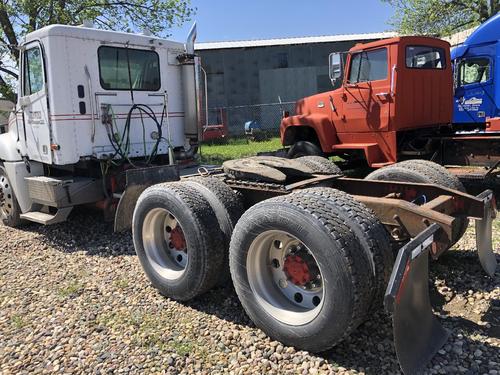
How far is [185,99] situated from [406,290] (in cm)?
549

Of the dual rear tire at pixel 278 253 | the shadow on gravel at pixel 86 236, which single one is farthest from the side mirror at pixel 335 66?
the dual rear tire at pixel 278 253

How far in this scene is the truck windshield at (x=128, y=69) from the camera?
654 centimetres

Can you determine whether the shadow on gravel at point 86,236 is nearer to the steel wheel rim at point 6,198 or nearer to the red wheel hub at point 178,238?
the steel wheel rim at point 6,198

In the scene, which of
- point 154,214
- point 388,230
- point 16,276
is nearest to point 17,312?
point 16,276

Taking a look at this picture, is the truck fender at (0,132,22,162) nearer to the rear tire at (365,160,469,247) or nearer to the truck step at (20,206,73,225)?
the truck step at (20,206,73,225)

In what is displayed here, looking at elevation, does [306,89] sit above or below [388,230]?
above

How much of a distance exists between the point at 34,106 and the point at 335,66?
15.9 ft

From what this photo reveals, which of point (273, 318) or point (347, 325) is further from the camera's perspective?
point (273, 318)

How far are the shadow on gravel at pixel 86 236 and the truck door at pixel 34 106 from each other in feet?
3.68

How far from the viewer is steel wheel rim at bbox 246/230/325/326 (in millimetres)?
3348

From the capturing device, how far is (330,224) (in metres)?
3.03

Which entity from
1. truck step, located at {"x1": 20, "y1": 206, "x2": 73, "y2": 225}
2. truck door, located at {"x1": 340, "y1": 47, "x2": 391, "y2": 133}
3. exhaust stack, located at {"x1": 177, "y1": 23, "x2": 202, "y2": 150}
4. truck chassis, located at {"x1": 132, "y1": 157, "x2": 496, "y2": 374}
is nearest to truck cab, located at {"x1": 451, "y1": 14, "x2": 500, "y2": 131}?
truck door, located at {"x1": 340, "y1": 47, "x2": 391, "y2": 133}

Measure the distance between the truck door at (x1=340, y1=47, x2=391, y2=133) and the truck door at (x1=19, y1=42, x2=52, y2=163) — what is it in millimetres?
5005

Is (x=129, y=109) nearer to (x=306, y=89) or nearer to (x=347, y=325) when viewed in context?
(x=347, y=325)
